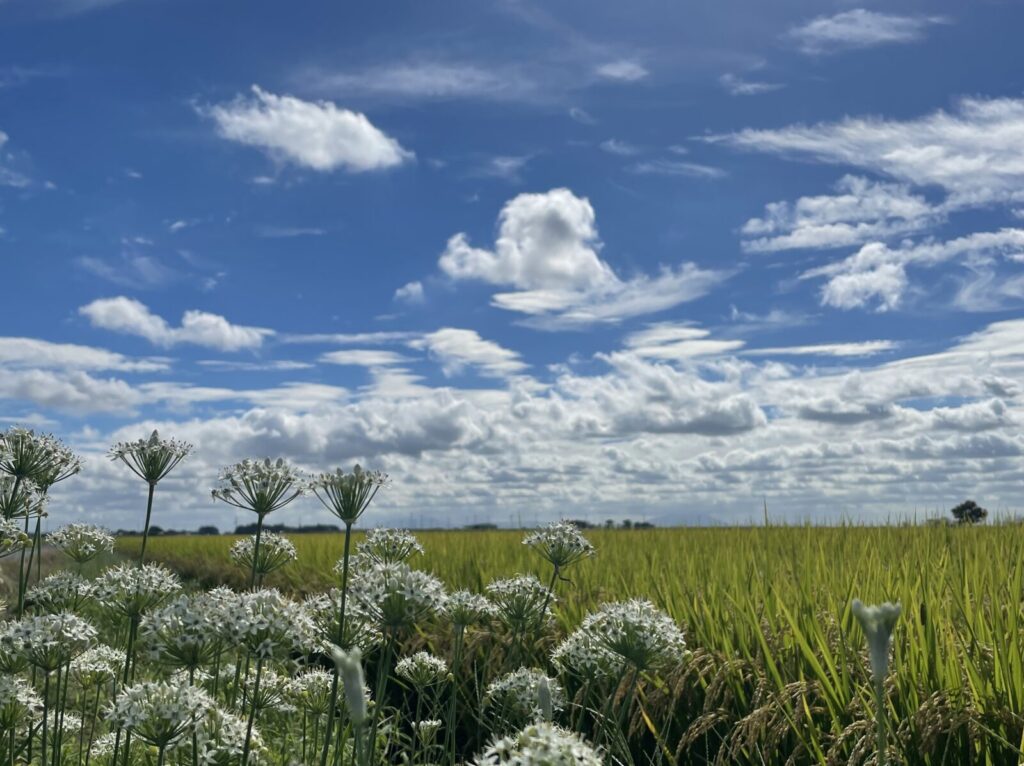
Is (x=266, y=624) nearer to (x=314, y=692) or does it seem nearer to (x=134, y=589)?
(x=134, y=589)

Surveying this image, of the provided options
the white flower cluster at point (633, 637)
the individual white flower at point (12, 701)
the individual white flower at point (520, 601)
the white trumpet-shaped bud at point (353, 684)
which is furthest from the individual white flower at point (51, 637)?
the white trumpet-shaped bud at point (353, 684)

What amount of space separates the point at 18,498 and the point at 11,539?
0.28 meters

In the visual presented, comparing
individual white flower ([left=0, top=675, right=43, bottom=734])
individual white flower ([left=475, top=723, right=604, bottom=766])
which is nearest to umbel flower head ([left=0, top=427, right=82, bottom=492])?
individual white flower ([left=0, top=675, right=43, bottom=734])

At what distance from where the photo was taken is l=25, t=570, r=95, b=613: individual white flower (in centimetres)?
431

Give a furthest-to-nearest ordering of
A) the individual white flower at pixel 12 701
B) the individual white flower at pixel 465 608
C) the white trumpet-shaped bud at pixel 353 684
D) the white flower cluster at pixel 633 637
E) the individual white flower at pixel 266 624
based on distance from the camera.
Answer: the individual white flower at pixel 465 608 < the white flower cluster at pixel 633 637 < the individual white flower at pixel 12 701 < the individual white flower at pixel 266 624 < the white trumpet-shaped bud at pixel 353 684

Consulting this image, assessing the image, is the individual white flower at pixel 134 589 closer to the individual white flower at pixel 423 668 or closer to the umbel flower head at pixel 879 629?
the individual white flower at pixel 423 668

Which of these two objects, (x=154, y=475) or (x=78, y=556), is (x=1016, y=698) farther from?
(x=78, y=556)

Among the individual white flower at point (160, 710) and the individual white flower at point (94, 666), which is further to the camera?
the individual white flower at point (94, 666)

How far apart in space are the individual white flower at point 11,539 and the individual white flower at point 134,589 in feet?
1.63

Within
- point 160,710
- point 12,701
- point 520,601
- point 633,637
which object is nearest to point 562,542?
point 520,601

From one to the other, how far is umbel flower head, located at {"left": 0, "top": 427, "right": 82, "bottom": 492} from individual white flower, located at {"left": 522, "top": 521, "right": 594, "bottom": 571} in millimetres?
2523

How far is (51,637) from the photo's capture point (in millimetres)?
3607

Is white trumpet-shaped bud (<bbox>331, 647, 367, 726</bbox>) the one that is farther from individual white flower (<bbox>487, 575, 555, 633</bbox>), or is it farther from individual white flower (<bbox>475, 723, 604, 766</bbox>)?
individual white flower (<bbox>487, 575, 555, 633</bbox>)

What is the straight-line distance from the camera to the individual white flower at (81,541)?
4.99 meters
